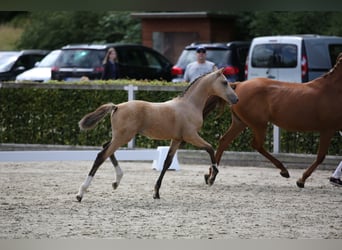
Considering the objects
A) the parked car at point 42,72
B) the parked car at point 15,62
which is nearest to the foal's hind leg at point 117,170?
the parked car at point 42,72

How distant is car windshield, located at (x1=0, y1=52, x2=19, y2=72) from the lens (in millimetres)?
29984

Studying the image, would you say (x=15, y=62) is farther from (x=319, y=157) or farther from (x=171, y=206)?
(x=171, y=206)

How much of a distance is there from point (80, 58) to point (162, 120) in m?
14.3

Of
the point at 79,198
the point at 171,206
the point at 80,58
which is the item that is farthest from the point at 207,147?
the point at 80,58

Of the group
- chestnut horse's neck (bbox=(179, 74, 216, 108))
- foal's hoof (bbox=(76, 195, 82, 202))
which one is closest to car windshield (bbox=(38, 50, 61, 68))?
chestnut horse's neck (bbox=(179, 74, 216, 108))

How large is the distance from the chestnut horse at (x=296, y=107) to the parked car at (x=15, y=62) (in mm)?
18279

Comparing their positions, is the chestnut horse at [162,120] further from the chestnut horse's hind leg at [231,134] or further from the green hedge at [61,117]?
the green hedge at [61,117]

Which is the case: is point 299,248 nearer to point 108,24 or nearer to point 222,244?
point 222,244

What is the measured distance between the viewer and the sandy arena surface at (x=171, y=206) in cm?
833

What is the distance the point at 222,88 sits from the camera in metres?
11.2

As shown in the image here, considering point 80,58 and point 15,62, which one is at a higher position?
point 80,58

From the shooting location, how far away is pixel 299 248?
730cm

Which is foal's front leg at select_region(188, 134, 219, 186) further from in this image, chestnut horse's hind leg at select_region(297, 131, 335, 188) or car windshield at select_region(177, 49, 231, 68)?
car windshield at select_region(177, 49, 231, 68)

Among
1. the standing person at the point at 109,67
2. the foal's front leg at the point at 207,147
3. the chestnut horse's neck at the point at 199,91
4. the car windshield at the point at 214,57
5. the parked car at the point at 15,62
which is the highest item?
the chestnut horse's neck at the point at 199,91
